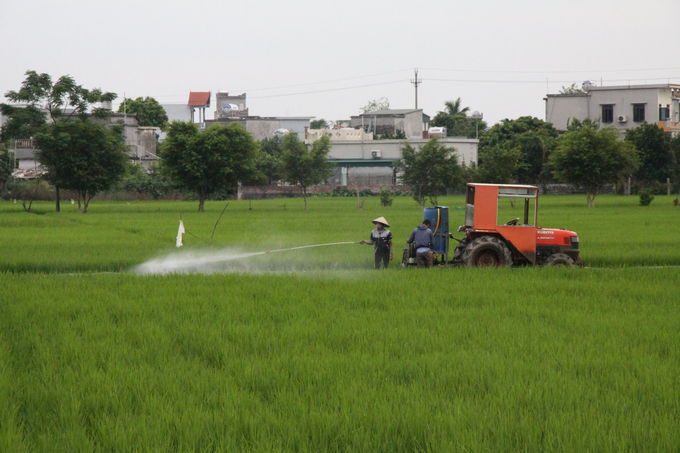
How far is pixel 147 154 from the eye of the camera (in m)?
79.4

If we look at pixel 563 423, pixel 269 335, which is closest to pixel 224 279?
pixel 269 335

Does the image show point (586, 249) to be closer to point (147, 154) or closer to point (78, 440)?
point (78, 440)

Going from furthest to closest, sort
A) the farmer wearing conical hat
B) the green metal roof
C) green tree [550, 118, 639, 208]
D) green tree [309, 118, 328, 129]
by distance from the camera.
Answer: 1. green tree [309, 118, 328, 129]
2. the green metal roof
3. green tree [550, 118, 639, 208]
4. the farmer wearing conical hat

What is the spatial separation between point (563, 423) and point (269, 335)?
402 centimetres

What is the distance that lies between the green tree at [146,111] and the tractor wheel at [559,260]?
81.1m

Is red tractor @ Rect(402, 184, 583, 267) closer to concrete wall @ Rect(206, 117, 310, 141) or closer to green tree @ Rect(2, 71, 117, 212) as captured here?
green tree @ Rect(2, 71, 117, 212)

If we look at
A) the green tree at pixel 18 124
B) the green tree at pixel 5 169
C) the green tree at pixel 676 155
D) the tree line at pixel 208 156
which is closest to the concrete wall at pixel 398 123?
the green tree at pixel 676 155

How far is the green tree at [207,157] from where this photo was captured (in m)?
47.3

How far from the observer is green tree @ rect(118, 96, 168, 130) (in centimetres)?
8869

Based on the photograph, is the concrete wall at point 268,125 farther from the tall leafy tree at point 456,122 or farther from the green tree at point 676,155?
the green tree at point 676,155

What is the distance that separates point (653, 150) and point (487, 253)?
54.5m

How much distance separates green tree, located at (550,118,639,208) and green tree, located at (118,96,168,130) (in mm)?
58918

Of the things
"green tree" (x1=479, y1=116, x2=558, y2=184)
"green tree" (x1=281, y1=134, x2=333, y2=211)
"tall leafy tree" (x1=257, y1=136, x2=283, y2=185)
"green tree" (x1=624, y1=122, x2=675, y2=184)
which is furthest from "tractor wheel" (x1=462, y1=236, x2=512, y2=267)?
"tall leafy tree" (x1=257, y1=136, x2=283, y2=185)

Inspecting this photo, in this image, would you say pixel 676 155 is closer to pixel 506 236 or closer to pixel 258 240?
pixel 258 240
